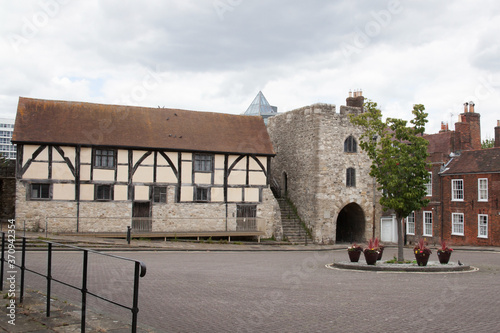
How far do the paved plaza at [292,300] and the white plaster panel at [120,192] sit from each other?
12897 mm

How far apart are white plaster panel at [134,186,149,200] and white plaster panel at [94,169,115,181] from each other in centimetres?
142

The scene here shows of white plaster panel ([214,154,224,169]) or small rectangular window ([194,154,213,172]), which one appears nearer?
small rectangular window ([194,154,213,172])

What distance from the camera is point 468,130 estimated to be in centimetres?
3512

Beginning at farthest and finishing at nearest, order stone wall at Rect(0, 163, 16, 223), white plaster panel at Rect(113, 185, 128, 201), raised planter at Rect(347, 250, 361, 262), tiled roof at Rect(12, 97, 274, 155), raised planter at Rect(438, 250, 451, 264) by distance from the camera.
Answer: stone wall at Rect(0, 163, 16, 223) → white plaster panel at Rect(113, 185, 128, 201) → tiled roof at Rect(12, 97, 274, 155) → raised planter at Rect(347, 250, 361, 262) → raised planter at Rect(438, 250, 451, 264)

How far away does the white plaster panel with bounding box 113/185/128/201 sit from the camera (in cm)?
2662

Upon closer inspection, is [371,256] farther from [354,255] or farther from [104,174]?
[104,174]

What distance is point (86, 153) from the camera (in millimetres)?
26188

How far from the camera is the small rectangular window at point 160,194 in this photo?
27.5m

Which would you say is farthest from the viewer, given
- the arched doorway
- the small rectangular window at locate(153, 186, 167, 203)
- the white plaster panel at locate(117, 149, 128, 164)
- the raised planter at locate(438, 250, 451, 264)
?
the arched doorway

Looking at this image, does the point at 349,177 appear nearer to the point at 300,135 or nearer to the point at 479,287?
the point at 300,135

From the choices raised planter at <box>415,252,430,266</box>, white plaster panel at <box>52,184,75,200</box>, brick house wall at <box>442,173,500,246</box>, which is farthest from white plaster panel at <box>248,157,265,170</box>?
raised planter at <box>415,252,430,266</box>

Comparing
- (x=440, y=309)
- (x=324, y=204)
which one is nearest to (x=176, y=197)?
(x=324, y=204)

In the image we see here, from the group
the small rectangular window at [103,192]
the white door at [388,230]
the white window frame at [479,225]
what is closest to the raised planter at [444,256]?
the white window frame at [479,225]

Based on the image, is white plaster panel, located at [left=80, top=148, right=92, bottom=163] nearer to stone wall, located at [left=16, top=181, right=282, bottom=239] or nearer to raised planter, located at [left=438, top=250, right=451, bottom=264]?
stone wall, located at [left=16, top=181, right=282, bottom=239]
